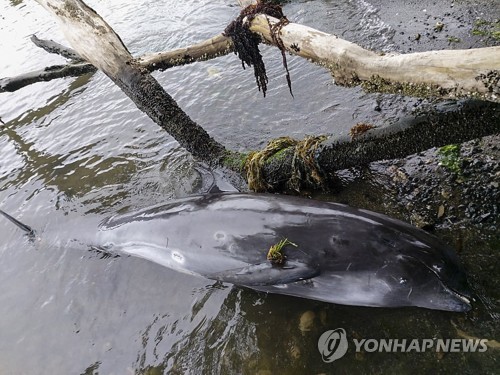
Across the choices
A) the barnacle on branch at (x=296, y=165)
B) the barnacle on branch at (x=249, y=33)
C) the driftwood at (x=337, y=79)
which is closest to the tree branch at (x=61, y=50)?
the driftwood at (x=337, y=79)

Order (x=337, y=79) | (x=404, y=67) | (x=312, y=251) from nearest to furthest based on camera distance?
(x=404, y=67)
(x=312, y=251)
(x=337, y=79)

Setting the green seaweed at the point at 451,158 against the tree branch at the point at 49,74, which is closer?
the green seaweed at the point at 451,158

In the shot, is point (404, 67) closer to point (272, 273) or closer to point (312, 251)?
point (312, 251)

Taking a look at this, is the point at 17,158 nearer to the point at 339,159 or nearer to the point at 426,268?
the point at 339,159

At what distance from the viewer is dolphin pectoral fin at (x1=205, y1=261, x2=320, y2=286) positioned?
3.49m

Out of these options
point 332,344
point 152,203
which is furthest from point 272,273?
point 152,203

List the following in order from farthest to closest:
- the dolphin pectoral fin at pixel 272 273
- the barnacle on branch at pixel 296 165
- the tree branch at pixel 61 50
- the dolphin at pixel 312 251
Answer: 1. the tree branch at pixel 61 50
2. the barnacle on branch at pixel 296 165
3. the dolphin pectoral fin at pixel 272 273
4. the dolphin at pixel 312 251

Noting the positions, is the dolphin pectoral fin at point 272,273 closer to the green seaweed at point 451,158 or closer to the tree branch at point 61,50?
the green seaweed at point 451,158

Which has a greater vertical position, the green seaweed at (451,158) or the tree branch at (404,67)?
the tree branch at (404,67)

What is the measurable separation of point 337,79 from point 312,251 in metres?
1.63

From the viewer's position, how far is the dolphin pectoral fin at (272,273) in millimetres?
3486

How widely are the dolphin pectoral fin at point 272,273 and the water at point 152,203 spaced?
56cm

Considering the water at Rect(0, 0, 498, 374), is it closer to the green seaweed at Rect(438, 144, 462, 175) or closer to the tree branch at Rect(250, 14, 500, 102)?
the green seaweed at Rect(438, 144, 462, 175)

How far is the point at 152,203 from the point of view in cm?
590
